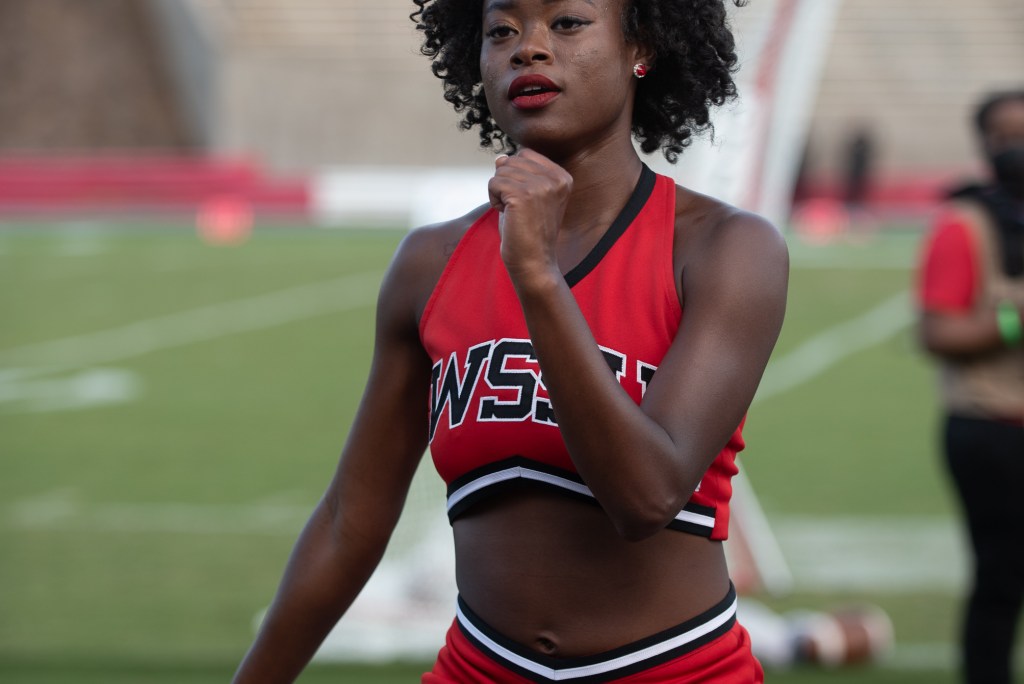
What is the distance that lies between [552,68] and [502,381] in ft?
1.42

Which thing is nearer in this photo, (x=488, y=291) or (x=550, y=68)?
(x=550, y=68)

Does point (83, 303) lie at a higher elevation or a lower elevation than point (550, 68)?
lower

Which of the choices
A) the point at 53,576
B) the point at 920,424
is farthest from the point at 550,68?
the point at 920,424

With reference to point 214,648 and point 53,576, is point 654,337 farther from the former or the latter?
point 53,576

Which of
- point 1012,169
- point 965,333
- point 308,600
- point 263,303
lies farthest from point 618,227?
point 263,303

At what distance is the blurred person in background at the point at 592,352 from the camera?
6.61 feet

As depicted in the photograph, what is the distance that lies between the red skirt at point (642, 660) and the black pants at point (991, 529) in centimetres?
261

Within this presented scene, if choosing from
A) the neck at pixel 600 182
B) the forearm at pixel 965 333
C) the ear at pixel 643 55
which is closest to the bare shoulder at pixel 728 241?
the neck at pixel 600 182

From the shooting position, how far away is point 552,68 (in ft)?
7.09

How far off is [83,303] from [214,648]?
11.5m

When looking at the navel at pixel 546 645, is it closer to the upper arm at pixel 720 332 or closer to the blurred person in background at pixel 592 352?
the blurred person in background at pixel 592 352

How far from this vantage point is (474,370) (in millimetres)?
2264

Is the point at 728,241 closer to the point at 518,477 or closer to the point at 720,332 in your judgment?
the point at 720,332

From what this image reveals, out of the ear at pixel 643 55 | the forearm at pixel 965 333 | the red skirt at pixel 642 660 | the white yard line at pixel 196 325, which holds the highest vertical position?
the ear at pixel 643 55
